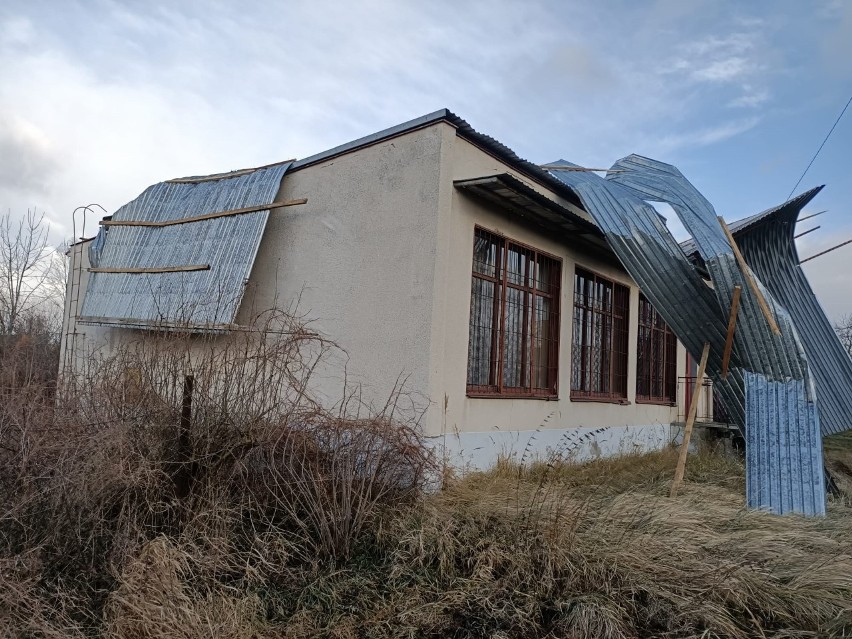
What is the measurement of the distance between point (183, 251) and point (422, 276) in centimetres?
407

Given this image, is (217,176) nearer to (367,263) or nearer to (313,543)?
(367,263)

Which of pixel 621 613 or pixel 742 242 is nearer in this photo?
pixel 621 613

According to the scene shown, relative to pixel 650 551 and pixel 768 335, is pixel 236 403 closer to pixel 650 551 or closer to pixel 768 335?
pixel 650 551

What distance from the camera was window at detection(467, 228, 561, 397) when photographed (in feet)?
26.2

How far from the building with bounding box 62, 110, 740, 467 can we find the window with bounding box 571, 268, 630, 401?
42 millimetres

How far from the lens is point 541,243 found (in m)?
8.96

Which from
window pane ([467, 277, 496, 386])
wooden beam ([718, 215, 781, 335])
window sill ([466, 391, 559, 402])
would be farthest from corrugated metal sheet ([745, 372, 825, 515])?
window pane ([467, 277, 496, 386])

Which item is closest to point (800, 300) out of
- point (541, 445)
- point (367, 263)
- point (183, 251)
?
point (541, 445)

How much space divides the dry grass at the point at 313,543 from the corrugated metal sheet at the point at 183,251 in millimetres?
3021

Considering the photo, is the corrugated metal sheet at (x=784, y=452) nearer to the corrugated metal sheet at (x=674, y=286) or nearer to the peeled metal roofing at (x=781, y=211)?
the corrugated metal sheet at (x=674, y=286)

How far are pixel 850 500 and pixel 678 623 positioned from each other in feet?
14.7

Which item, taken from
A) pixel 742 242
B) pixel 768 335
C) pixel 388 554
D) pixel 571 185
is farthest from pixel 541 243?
pixel 388 554

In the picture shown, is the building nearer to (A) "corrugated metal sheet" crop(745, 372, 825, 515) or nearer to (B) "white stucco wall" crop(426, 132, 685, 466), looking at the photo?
(B) "white stucco wall" crop(426, 132, 685, 466)

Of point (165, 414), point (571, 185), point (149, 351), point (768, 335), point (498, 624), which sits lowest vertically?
point (498, 624)
